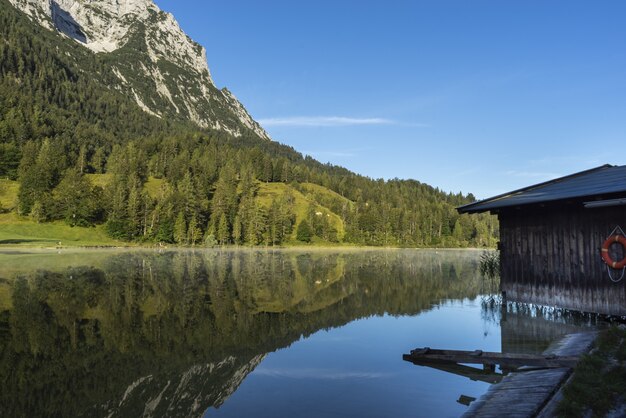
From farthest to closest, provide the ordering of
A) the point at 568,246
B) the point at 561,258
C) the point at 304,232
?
the point at 304,232, the point at 561,258, the point at 568,246

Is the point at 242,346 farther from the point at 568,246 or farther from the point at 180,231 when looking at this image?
the point at 180,231

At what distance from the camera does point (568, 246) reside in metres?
21.5

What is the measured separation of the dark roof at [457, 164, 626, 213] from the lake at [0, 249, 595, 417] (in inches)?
221

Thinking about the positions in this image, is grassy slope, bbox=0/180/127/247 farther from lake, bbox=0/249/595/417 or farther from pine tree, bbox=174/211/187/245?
lake, bbox=0/249/595/417

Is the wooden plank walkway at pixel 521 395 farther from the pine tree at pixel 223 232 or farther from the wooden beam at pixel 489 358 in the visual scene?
the pine tree at pixel 223 232

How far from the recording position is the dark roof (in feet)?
64.2

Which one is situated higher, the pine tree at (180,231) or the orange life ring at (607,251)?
the pine tree at (180,231)

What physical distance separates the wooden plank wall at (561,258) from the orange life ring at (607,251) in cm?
24

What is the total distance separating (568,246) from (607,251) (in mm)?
2009

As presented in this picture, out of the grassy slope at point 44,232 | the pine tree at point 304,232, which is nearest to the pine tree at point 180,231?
the grassy slope at point 44,232

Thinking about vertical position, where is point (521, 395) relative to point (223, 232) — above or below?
below

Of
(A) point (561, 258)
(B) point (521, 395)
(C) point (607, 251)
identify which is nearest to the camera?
(B) point (521, 395)

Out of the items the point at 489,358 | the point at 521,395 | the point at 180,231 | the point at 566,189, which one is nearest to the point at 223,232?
the point at 180,231

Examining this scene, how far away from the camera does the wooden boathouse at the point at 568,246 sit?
19453 mm
